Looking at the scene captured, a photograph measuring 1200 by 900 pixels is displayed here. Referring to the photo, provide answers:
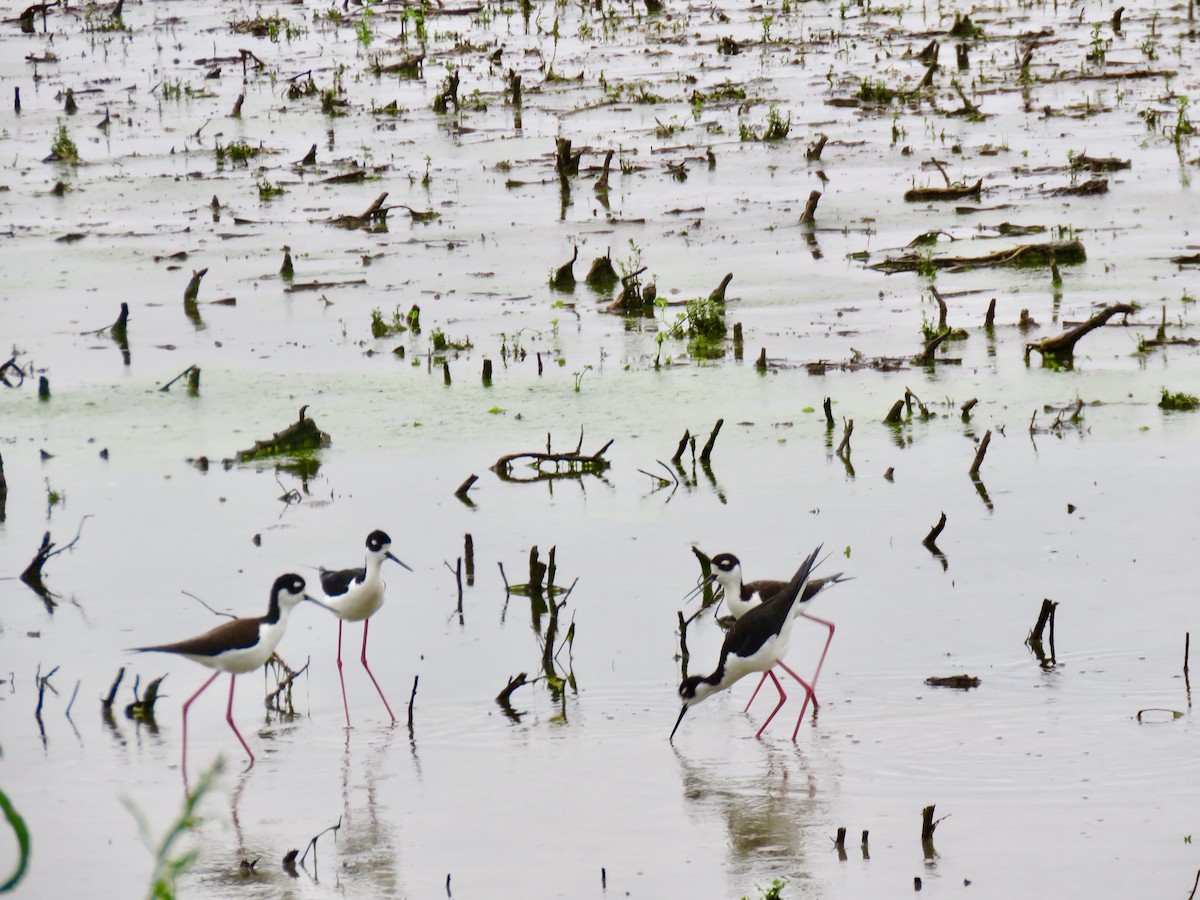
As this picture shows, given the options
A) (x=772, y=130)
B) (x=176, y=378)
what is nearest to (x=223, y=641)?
(x=176, y=378)

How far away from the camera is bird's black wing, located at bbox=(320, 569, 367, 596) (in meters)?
7.76

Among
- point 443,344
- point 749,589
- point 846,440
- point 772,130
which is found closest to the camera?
point 749,589

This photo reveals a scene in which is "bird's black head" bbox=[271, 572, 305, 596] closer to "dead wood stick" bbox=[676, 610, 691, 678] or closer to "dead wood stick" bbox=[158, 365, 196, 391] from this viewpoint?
"dead wood stick" bbox=[676, 610, 691, 678]

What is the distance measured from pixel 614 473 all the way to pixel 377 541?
10.4 ft

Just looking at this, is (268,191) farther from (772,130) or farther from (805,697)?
(805,697)

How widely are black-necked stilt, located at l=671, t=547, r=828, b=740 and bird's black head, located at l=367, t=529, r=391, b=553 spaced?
4.74 ft

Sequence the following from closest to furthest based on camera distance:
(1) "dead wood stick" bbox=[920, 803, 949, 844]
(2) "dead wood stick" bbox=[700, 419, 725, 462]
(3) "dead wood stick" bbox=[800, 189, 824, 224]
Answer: (1) "dead wood stick" bbox=[920, 803, 949, 844] → (2) "dead wood stick" bbox=[700, 419, 725, 462] → (3) "dead wood stick" bbox=[800, 189, 824, 224]

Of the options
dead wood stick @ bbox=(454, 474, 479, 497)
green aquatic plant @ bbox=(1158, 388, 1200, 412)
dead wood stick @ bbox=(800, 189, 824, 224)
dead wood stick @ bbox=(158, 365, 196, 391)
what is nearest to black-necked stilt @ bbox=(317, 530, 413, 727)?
dead wood stick @ bbox=(454, 474, 479, 497)

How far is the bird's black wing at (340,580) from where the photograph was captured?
25.5 ft

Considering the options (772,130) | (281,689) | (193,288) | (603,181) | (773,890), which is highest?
(772,130)

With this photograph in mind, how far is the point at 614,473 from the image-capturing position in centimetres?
1063

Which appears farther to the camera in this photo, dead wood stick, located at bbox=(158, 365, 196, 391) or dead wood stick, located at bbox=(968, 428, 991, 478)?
dead wood stick, located at bbox=(158, 365, 196, 391)

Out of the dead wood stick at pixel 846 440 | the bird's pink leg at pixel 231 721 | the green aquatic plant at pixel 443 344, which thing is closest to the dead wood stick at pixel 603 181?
the green aquatic plant at pixel 443 344

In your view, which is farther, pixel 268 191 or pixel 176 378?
pixel 268 191
